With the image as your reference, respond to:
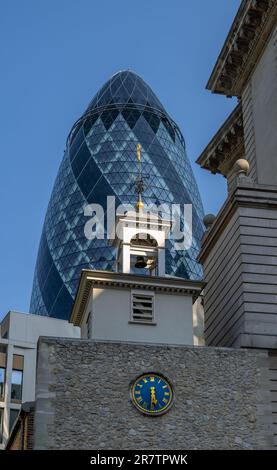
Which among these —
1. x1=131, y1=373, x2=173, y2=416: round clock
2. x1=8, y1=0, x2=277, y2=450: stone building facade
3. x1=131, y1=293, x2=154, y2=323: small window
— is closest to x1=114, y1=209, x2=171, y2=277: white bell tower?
x1=131, y1=293, x2=154, y2=323: small window

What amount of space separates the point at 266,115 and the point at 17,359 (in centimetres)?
4858

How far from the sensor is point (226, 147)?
5031 centimetres

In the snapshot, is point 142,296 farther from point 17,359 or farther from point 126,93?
point 126,93

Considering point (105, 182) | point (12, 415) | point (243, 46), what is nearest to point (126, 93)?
point (105, 182)

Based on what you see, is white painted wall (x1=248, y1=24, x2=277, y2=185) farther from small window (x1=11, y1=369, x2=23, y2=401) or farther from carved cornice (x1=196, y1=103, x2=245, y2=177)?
small window (x1=11, y1=369, x2=23, y2=401)

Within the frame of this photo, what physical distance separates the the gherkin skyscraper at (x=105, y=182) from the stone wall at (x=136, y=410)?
10084 centimetres

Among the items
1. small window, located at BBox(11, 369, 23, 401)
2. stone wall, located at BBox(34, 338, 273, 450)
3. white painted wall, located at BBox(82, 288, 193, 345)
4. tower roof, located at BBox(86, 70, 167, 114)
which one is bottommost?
stone wall, located at BBox(34, 338, 273, 450)

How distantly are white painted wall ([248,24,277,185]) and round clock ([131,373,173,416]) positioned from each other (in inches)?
481

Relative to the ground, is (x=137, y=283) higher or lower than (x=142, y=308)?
higher

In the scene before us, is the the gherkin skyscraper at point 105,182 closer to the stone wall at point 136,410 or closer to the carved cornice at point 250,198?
the carved cornice at point 250,198

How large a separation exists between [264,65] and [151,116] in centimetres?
11262

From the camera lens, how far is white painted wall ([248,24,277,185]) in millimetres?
41719
